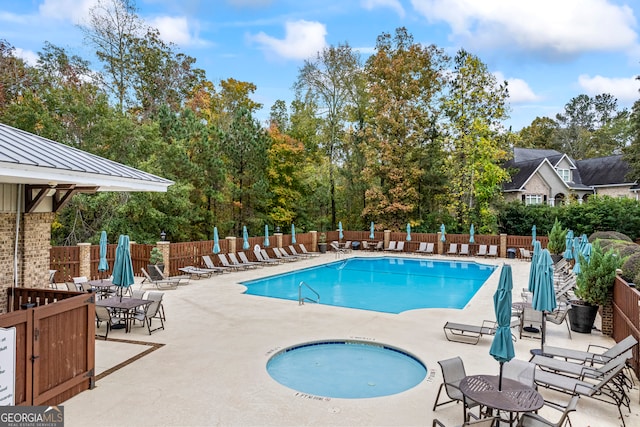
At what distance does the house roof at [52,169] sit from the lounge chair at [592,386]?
7.29m

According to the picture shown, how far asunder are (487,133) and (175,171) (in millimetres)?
19673

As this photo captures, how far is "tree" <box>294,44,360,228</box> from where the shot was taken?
100ft

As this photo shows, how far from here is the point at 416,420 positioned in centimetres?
542

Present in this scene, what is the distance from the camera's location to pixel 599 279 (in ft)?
31.0

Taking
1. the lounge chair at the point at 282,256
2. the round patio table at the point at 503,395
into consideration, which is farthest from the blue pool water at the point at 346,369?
the lounge chair at the point at 282,256

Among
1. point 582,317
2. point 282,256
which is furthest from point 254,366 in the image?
point 282,256

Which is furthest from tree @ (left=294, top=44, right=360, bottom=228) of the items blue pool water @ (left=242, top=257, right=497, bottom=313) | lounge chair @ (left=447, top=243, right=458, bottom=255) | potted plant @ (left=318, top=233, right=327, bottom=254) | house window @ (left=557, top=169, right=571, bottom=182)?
house window @ (left=557, top=169, right=571, bottom=182)

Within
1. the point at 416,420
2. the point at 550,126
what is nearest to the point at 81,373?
the point at 416,420

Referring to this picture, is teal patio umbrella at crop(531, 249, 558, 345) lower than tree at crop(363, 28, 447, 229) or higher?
lower

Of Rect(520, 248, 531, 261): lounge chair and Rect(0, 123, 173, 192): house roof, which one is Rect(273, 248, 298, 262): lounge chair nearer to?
Rect(520, 248, 531, 261): lounge chair

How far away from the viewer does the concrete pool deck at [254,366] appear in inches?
216

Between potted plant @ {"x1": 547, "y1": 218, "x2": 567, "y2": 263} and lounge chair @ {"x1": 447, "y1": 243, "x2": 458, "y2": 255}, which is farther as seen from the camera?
lounge chair @ {"x1": 447, "y1": 243, "x2": 458, "y2": 255}

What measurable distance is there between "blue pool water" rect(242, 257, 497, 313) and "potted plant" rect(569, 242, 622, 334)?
4.01 meters

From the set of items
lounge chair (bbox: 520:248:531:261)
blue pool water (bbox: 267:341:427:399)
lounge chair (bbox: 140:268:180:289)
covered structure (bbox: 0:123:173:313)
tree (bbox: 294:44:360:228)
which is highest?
tree (bbox: 294:44:360:228)
